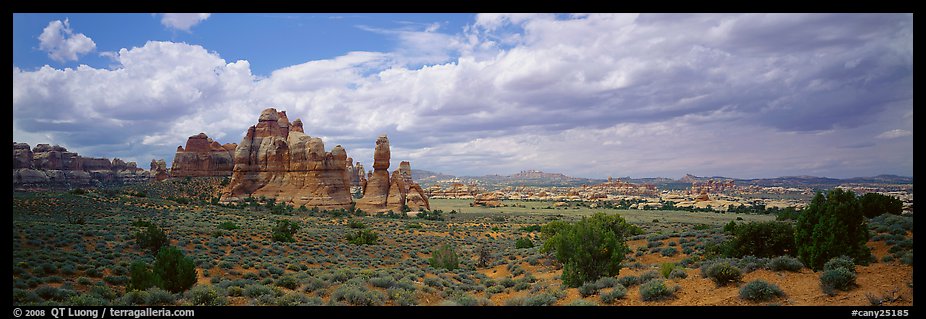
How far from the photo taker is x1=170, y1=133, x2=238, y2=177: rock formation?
69438mm

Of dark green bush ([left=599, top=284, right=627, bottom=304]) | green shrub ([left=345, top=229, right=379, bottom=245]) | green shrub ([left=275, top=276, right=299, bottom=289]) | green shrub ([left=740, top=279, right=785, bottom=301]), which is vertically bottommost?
green shrub ([left=345, top=229, right=379, bottom=245])

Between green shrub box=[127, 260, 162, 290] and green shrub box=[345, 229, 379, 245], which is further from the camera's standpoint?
green shrub box=[345, 229, 379, 245]

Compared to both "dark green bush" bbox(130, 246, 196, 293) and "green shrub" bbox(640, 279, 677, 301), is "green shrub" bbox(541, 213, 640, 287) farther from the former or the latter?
"dark green bush" bbox(130, 246, 196, 293)

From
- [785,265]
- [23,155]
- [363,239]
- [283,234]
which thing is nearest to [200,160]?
[23,155]

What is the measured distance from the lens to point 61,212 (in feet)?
102

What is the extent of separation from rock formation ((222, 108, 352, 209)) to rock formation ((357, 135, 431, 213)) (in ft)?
9.33

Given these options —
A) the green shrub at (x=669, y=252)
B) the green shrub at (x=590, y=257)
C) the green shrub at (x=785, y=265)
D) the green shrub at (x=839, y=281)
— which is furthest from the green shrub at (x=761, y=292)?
the green shrub at (x=669, y=252)

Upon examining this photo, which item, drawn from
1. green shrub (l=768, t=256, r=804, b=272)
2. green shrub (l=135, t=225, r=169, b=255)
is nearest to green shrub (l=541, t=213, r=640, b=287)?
green shrub (l=768, t=256, r=804, b=272)

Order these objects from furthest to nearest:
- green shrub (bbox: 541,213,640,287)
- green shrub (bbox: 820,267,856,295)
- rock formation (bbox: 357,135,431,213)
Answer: rock formation (bbox: 357,135,431,213) → green shrub (bbox: 541,213,640,287) → green shrub (bbox: 820,267,856,295)
